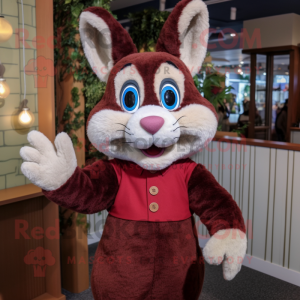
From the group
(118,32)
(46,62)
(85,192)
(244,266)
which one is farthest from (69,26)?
(244,266)

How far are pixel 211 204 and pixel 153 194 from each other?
8.8 inches

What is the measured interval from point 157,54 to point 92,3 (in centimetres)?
124

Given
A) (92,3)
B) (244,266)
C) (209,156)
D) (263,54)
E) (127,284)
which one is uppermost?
(263,54)

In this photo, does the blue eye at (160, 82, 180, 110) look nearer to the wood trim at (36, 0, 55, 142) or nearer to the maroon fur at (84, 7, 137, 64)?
the maroon fur at (84, 7, 137, 64)

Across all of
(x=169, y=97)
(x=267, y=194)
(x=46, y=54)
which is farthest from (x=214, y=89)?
(x=169, y=97)

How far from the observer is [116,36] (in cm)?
143

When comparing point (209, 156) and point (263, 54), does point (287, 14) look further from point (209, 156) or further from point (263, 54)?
point (209, 156)

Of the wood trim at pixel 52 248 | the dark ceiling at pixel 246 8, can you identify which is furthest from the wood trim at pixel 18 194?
the dark ceiling at pixel 246 8

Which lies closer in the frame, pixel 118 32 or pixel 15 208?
pixel 118 32

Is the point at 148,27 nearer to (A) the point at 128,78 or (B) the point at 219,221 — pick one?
(A) the point at 128,78

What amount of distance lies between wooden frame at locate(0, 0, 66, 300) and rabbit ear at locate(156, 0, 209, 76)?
95 centimetres

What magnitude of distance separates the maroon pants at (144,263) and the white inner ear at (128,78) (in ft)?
1.57

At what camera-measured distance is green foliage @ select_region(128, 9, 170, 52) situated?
3129 mm

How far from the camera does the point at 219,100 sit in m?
3.70
